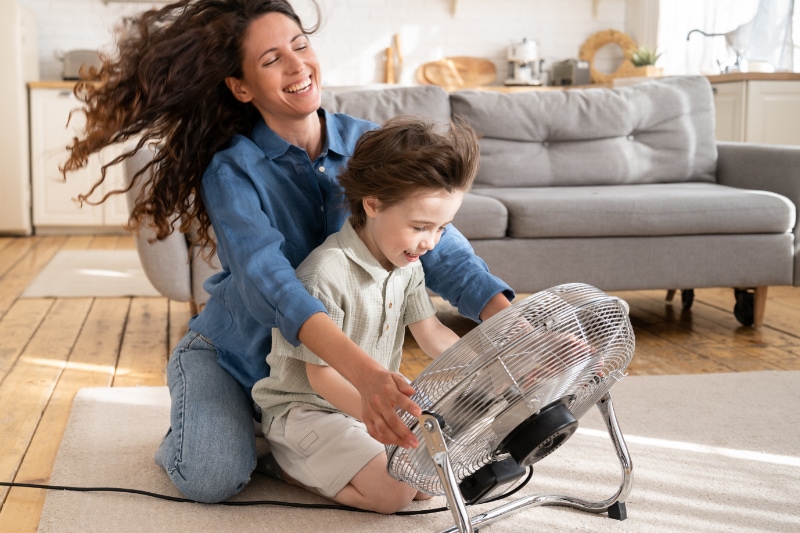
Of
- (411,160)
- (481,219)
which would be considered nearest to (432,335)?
(411,160)

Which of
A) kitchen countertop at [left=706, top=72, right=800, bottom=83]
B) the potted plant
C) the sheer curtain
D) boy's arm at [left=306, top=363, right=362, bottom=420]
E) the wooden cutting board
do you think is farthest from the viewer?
the wooden cutting board

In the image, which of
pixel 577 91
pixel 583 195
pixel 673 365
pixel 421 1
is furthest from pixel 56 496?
pixel 421 1

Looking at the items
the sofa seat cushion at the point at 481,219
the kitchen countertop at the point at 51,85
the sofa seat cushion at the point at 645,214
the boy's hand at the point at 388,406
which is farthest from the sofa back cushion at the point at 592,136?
the kitchen countertop at the point at 51,85

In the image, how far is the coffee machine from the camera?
5832mm

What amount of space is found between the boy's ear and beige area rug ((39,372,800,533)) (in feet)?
1.66

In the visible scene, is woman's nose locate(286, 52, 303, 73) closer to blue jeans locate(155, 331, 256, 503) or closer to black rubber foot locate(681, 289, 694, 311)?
blue jeans locate(155, 331, 256, 503)

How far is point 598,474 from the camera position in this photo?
1678mm

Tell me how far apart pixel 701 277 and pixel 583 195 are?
0.45 m

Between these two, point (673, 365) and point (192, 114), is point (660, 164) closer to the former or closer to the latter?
point (673, 365)

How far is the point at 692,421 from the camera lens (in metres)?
1.99

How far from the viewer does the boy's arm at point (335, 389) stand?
1284 millimetres

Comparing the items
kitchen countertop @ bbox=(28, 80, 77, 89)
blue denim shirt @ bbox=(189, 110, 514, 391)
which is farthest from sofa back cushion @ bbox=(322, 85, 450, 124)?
kitchen countertop @ bbox=(28, 80, 77, 89)

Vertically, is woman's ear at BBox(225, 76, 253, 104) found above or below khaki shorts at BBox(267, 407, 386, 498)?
above

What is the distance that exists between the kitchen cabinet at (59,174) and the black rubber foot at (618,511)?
4.20 m
